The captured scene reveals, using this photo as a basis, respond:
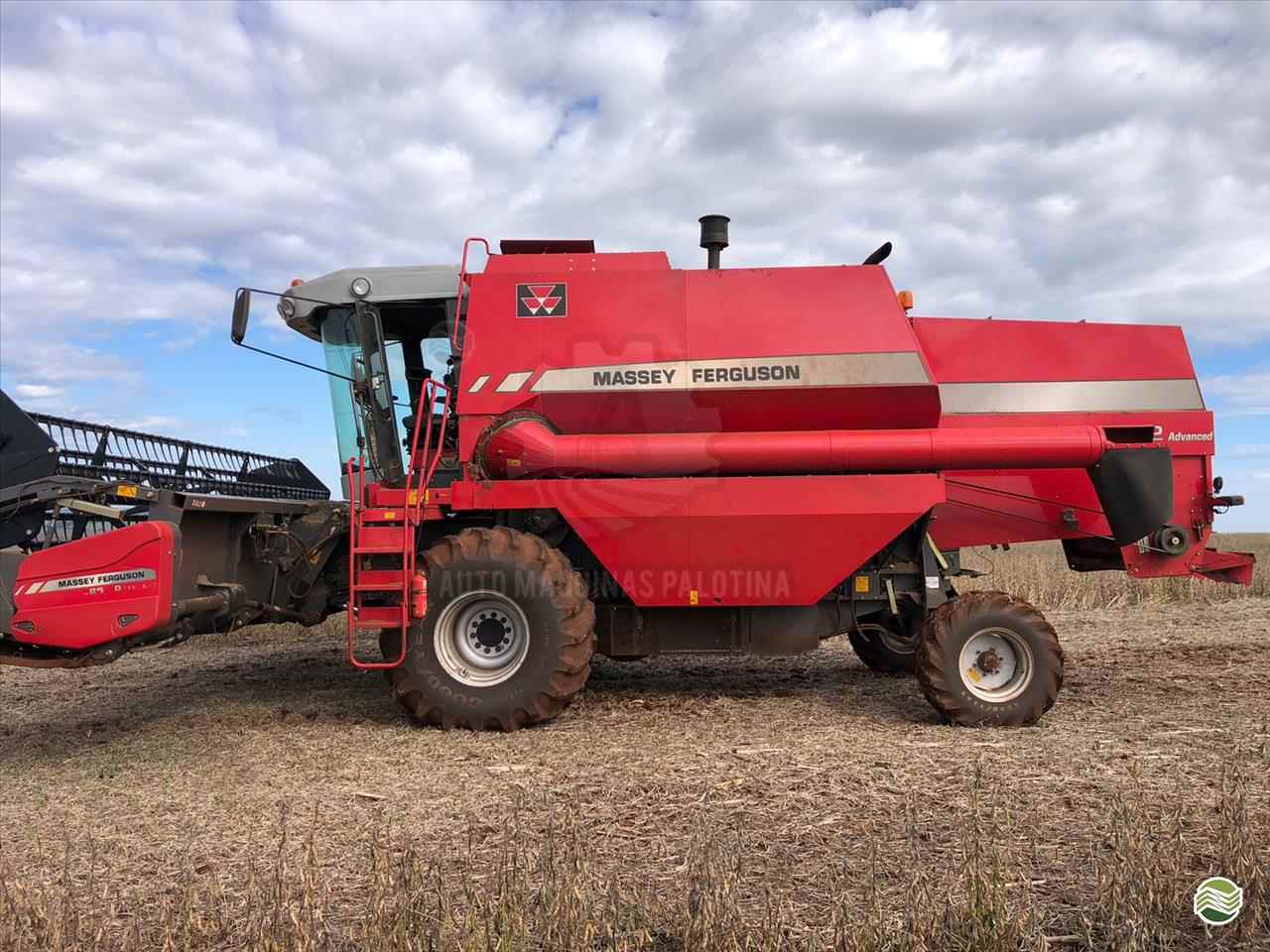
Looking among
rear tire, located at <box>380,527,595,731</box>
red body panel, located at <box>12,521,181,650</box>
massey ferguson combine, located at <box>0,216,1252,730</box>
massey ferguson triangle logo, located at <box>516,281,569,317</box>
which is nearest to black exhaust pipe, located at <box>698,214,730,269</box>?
massey ferguson combine, located at <box>0,216,1252,730</box>

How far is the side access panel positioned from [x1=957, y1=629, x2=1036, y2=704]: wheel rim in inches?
29.0

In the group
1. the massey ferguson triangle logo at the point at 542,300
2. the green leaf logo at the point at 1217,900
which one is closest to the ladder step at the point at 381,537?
the massey ferguson triangle logo at the point at 542,300

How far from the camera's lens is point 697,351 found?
5.35 meters

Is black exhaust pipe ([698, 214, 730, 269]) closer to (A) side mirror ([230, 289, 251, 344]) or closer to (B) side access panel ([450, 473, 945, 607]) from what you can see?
(B) side access panel ([450, 473, 945, 607])

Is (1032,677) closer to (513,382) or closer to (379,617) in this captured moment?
(513,382)

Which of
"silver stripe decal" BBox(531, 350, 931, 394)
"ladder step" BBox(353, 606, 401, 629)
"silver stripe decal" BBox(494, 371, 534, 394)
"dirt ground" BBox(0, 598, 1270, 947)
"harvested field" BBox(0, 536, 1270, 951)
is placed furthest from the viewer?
"silver stripe decal" BBox(494, 371, 534, 394)

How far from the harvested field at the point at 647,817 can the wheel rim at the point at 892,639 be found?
25 centimetres

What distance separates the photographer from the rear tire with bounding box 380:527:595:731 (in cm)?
506

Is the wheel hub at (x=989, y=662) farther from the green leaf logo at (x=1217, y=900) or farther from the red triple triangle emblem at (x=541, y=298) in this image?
the red triple triangle emblem at (x=541, y=298)

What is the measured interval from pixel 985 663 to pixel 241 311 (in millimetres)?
4482

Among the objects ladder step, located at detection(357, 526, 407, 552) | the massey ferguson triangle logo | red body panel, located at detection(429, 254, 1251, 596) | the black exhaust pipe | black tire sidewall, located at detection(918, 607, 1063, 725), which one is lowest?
black tire sidewall, located at detection(918, 607, 1063, 725)

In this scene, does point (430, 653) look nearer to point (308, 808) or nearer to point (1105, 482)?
point (308, 808)

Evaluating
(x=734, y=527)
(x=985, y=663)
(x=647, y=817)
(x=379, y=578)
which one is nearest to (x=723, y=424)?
(x=734, y=527)

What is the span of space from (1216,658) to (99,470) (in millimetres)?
7987
